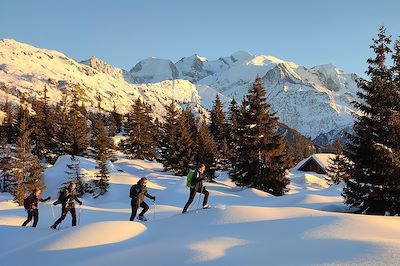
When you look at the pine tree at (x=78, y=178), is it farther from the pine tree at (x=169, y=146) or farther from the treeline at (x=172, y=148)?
the pine tree at (x=169, y=146)

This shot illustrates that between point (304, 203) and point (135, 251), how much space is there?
649 inches

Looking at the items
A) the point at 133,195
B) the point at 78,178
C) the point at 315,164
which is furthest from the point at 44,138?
the point at 133,195

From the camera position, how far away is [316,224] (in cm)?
1131

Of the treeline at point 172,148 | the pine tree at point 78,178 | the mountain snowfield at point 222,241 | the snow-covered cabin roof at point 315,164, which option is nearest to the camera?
the mountain snowfield at point 222,241

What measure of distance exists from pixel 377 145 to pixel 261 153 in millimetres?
18319

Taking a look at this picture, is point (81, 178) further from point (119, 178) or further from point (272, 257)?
point (272, 257)

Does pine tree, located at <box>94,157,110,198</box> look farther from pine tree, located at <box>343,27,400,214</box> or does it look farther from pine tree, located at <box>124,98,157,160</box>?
pine tree, located at <box>343,27,400,214</box>

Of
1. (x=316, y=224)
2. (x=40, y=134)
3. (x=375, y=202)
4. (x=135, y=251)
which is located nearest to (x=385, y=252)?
(x=316, y=224)

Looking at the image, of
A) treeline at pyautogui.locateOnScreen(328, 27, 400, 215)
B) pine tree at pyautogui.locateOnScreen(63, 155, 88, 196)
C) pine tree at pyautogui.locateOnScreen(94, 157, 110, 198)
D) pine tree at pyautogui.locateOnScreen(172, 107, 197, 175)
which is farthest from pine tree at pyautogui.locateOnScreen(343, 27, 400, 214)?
pine tree at pyautogui.locateOnScreen(172, 107, 197, 175)

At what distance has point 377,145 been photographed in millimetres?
18844

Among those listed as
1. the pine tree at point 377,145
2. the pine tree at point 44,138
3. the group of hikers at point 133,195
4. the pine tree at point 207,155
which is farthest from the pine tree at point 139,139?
the group of hikers at point 133,195

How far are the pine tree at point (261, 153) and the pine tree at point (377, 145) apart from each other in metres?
14.4

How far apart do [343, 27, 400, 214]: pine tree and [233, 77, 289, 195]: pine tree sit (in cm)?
1445

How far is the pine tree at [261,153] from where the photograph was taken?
36.8m
